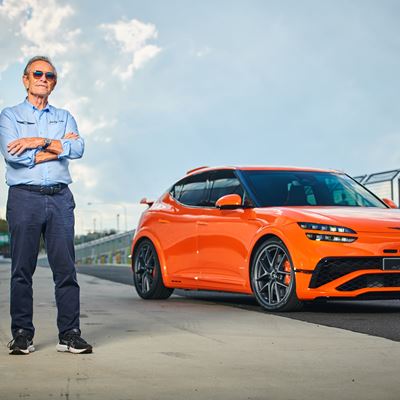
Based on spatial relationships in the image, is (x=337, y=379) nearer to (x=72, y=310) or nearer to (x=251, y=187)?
(x=72, y=310)

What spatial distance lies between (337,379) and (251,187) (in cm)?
555

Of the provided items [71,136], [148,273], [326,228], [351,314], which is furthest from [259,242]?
[71,136]

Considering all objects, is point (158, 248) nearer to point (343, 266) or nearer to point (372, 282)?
point (343, 266)

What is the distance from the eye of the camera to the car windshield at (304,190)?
10.8 metres

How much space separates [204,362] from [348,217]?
408cm

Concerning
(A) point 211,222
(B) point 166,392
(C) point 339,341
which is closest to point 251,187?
(A) point 211,222

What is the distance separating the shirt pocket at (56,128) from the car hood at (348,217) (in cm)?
371

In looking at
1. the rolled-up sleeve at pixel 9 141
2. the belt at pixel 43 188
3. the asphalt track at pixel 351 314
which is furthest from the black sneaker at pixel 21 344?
the asphalt track at pixel 351 314

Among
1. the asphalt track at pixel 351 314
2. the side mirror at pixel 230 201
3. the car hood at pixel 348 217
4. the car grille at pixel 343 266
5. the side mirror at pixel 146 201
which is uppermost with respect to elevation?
the side mirror at pixel 146 201

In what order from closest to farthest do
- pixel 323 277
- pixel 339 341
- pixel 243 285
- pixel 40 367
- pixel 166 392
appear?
1. pixel 166 392
2. pixel 40 367
3. pixel 339 341
4. pixel 323 277
5. pixel 243 285

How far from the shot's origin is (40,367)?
5.84m

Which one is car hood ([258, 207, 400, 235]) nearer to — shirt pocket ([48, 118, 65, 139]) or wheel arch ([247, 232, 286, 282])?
wheel arch ([247, 232, 286, 282])

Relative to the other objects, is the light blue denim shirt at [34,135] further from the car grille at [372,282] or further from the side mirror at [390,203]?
the side mirror at [390,203]

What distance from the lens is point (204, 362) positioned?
6141mm
